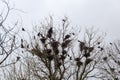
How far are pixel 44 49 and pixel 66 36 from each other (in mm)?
1746

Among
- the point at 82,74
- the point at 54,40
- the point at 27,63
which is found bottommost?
the point at 82,74

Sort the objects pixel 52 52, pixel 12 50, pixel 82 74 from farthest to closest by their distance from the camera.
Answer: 1. pixel 82 74
2. pixel 52 52
3. pixel 12 50

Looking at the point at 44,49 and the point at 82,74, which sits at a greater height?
the point at 44,49

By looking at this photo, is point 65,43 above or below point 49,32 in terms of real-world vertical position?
below

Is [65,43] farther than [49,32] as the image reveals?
Yes

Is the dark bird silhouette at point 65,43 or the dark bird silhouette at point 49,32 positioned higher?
the dark bird silhouette at point 49,32

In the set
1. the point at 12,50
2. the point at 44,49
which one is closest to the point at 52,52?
the point at 44,49

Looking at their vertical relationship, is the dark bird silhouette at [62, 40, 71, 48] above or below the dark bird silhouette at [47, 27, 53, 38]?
below

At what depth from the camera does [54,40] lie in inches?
670

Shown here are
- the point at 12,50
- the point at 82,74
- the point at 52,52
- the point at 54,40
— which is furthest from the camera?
the point at 82,74

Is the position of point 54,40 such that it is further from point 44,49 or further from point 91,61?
point 91,61

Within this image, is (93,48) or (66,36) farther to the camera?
(93,48)

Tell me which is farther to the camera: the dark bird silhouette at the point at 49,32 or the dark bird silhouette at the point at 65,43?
the dark bird silhouette at the point at 65,43

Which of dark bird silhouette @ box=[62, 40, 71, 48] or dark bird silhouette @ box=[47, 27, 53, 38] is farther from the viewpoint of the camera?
dark bird silhouette @ box=[62, 40, 71, 48]
